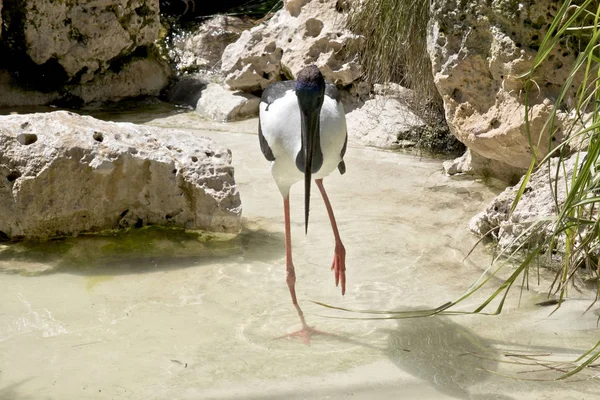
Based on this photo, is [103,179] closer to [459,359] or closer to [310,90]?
[310,90]

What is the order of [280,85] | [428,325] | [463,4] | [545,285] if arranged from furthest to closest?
[463,4], [280,85], [545,285], [428,325]

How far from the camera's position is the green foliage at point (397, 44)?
5652 mm

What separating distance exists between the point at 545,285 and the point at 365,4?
3.20 metres

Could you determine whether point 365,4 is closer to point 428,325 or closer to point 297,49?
point 297,49

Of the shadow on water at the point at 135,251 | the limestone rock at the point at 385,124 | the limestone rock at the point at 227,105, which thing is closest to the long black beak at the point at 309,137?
the shadow on water at the point at 135,251

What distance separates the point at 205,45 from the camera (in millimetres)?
8547

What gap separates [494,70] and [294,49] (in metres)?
2.46

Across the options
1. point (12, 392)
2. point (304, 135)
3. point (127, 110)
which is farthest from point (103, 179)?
point (127, 110)

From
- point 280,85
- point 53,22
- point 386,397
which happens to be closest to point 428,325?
point 386,397

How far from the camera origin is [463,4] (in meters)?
4.98

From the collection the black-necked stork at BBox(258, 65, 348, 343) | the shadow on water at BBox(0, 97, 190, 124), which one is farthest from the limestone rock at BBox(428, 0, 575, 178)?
the shadow on water at BBox(0, 97, 190, 124)

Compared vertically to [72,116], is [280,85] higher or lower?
higher

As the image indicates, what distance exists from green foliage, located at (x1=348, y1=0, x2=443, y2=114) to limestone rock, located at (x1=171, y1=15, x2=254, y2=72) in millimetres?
2204

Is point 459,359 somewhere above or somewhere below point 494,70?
below
